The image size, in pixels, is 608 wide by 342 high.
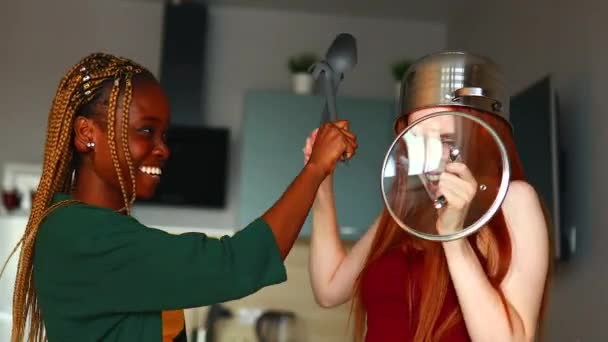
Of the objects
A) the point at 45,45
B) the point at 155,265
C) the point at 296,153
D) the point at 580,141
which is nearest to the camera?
the point at 155,265

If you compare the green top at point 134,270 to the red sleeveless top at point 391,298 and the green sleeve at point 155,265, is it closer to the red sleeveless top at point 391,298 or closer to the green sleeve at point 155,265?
the green sleeve at point 155,265

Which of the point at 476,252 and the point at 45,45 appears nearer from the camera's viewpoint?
the point at 476,252

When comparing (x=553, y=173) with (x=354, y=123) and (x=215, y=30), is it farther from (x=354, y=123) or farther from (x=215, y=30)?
(x=215, y=30)

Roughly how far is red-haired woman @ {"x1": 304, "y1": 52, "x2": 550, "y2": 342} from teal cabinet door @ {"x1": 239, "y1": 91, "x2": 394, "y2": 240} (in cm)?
153

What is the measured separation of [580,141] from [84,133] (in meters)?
1.34

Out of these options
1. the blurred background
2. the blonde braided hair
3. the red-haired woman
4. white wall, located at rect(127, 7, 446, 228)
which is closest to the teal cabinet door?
the blurred background

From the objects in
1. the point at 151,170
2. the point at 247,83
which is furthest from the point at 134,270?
the point at 247,83

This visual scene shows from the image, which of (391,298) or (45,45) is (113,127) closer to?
(391,298)

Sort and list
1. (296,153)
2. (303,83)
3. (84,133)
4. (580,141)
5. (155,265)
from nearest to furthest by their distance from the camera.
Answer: (155,265) < (84,133) < (580,141) < (296,153) < (303,83)

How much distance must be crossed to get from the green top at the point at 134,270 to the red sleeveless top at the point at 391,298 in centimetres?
23

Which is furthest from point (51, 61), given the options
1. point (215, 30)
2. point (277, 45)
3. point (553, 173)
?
point (553, 173)

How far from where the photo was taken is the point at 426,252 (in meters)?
0.97

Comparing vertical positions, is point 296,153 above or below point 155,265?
above

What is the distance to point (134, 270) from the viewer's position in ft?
2.49
